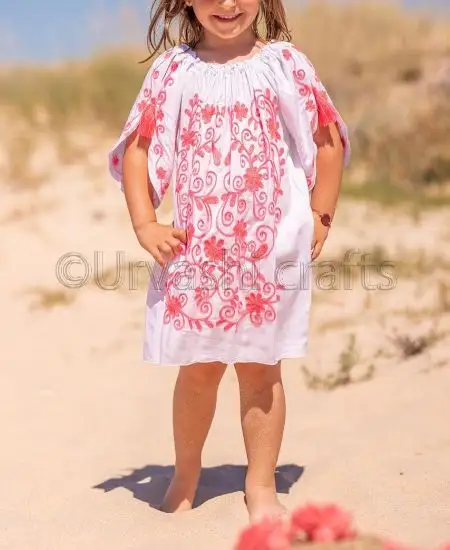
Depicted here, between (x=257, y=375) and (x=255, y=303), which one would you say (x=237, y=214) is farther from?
(x=257, y=375)

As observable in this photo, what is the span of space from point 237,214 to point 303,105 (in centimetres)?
37

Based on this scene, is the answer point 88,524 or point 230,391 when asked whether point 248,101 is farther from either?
point 230,391

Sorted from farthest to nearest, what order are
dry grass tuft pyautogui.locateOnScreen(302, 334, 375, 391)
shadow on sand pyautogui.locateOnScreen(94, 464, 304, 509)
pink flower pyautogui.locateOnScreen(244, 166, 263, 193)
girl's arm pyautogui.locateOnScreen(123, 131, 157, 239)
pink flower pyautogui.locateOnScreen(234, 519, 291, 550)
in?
dry grass tuft pyautogui.locateOnScreen(302, 334, 375, 391)
shadow on sand pyautogui.locateOnScreen(94, 464, 304, 509)
girl's arm pyautogui.locateOnScreen(123, 131, 157, 239)
pink flower pyautogui.locateOnScreen(244, 166, 263, 193)
pink flower pyautogui.locateOnScreen(234, 519, 291, 550)

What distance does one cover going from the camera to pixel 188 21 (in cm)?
306

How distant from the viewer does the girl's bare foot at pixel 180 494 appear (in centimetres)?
303

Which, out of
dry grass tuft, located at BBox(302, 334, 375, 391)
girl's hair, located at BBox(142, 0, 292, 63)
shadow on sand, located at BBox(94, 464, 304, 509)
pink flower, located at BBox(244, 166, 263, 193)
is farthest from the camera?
dry grass tuft, located at BBox(302, 334, 375, 391)

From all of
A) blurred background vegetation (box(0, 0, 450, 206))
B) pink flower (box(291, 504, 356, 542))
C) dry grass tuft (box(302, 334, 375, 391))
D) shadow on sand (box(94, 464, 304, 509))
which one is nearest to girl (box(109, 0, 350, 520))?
shadow on sand (box(94, 464, 304, 509))

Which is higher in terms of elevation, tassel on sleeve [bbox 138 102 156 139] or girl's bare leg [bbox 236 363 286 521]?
tassel on sleeve [bbox 138 102 156 139]

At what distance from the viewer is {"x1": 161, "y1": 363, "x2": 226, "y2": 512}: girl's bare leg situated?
117 inches

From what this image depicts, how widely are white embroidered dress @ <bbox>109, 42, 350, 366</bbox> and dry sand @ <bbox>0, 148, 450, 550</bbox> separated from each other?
492 millimetres

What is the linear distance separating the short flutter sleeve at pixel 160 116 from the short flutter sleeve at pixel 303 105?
0.30m

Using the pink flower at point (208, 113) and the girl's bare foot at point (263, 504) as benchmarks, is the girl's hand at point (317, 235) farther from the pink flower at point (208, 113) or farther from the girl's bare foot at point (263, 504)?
the girl's bare foot at point (263, 504)

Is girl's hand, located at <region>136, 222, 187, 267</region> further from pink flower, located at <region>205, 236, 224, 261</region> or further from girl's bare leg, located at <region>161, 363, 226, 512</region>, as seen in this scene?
girl's bare leg, located at <region>161, 363, 226, 512</region>

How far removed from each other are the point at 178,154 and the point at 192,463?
2.92 ft
